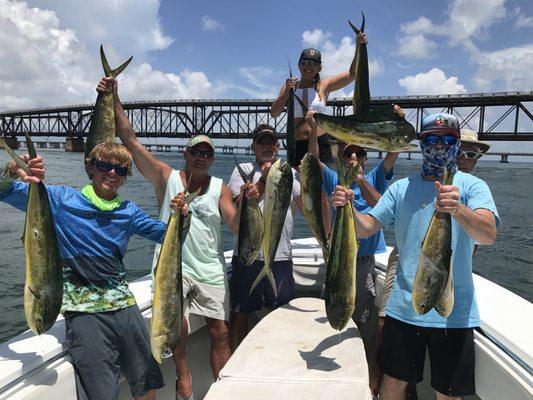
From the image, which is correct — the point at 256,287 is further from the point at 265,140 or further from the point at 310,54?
the point at 310,54

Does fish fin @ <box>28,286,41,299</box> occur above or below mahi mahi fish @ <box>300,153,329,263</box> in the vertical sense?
below

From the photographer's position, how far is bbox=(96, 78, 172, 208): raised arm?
3.01 meters

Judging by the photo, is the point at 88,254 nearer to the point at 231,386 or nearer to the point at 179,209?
the point at 179,209

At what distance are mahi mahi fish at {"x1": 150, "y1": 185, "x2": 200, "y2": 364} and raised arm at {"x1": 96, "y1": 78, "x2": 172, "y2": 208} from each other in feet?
2.99

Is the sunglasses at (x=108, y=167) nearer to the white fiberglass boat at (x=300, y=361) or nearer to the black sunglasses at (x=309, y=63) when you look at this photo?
the white fiberglass boat at (x=300, y=361)

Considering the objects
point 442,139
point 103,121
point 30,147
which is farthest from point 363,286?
point 30,147

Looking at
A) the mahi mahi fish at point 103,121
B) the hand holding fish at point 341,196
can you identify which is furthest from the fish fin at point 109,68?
the hand holding fish at point 341,196

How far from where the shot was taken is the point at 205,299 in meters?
3.01

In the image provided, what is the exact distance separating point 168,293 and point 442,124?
5.77 ft

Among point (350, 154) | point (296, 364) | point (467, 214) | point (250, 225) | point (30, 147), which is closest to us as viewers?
point (30, 147)

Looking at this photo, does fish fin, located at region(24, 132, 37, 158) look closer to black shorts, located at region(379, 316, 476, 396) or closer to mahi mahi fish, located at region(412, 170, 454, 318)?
mahi mahi fish, located at region(412, 170, 454, 318)

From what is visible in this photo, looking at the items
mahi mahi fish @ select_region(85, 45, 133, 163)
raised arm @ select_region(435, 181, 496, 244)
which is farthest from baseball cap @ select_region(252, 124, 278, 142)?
raised arm @ select_region(435, 181, 496, 244)

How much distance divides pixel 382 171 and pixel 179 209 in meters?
2.06

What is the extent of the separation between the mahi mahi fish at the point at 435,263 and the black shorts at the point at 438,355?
44 centimetres
